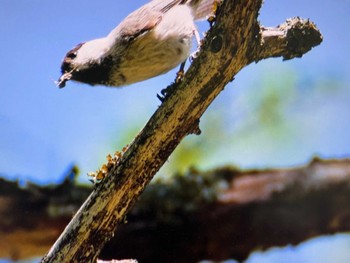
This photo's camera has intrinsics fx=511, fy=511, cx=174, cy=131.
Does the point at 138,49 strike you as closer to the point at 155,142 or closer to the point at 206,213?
the point at 155,142

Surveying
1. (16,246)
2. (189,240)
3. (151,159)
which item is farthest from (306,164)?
(16,246)

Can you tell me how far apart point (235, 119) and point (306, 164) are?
1.23 feet

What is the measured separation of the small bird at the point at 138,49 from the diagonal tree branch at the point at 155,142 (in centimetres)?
32

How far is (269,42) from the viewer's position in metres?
1.63

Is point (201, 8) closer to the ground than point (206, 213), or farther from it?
farther from it

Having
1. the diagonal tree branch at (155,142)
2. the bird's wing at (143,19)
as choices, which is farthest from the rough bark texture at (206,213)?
the bird's wing at (143,19)

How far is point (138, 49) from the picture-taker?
1754 millimetres

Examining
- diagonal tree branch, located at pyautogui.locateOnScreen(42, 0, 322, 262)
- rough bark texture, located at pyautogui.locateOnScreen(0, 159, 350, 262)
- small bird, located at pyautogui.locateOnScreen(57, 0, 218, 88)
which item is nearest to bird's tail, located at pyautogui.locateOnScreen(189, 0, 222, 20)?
small bird, located at pyautogui.locateOnScreen(57, 0, 218, 88)

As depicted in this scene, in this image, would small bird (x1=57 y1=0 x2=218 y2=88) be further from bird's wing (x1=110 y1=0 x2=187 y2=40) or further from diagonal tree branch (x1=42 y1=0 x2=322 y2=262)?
diagonal tree branch (x1=42 y1=0 x2=322 y2=262)

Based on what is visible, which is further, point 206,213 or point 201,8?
point 206,213

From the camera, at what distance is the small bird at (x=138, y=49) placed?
1.76 metres

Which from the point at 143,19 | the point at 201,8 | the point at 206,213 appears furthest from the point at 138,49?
the point at 206,213

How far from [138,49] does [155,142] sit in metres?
0.42

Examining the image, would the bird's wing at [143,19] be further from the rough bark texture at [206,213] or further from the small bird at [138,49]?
the rough bark texture at [206,213]
